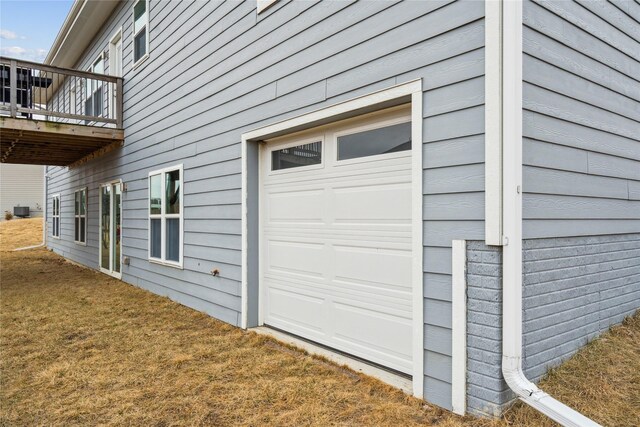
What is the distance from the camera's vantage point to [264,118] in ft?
14.5

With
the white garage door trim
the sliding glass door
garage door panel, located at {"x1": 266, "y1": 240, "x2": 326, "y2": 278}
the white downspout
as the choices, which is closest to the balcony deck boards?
the sliding glass door

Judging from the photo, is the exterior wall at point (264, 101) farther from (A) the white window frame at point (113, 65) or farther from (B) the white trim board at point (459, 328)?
(A) the white window frame at point (113, 65)

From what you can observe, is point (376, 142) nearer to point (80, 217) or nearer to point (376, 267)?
point (376, 267)

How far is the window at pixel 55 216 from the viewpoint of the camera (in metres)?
14.0

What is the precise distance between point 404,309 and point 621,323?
200cm

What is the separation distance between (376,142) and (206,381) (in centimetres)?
232

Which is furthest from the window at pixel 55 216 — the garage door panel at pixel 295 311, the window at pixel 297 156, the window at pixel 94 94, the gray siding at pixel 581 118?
the gray siding at pixel 581 118

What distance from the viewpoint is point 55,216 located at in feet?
47.3

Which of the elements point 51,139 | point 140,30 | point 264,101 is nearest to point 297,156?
point 264,101

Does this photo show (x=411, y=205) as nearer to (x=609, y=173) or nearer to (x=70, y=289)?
(x=609, y=173)

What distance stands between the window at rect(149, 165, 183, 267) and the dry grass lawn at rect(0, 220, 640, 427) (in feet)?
4.78

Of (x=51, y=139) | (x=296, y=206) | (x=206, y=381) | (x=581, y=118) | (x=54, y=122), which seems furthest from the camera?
(x=51, y=139)

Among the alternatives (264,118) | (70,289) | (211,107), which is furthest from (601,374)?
(70,289)

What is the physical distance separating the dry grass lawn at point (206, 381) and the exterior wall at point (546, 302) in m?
0.14
